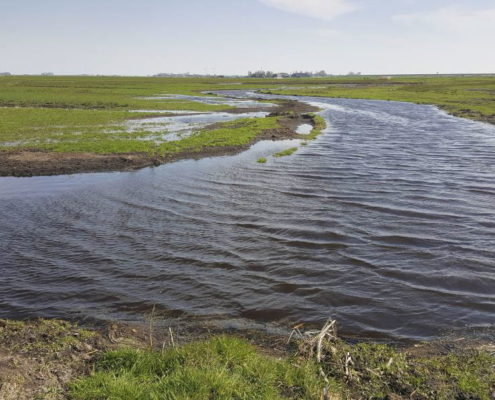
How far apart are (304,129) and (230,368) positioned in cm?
4058

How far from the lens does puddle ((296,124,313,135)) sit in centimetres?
4278

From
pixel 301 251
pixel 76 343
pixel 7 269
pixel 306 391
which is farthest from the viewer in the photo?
pixel 301 251

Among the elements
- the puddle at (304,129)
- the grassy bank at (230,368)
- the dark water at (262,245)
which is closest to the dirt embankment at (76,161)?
the dark water at (262,245)

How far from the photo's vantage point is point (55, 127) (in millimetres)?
43094

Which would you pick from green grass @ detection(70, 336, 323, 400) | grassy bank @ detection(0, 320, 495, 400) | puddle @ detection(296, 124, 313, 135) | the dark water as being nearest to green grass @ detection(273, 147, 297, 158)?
the dark water

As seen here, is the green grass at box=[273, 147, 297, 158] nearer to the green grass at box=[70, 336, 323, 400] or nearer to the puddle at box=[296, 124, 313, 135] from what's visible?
the puddle at box=[296, 124, 313, 135]

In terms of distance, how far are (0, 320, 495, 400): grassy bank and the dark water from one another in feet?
4.95

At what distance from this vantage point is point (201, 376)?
242 inches

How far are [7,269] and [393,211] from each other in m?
15.8

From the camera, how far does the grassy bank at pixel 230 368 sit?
19.8ft

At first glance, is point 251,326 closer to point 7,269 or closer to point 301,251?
point 301,251

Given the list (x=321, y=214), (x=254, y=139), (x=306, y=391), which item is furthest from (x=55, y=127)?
(x=306, y=391)

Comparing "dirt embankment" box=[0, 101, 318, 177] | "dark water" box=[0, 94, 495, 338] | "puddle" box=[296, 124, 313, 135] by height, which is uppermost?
"puddle" box=[296, 124, 313, 135]

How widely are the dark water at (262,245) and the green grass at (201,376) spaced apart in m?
2.63
